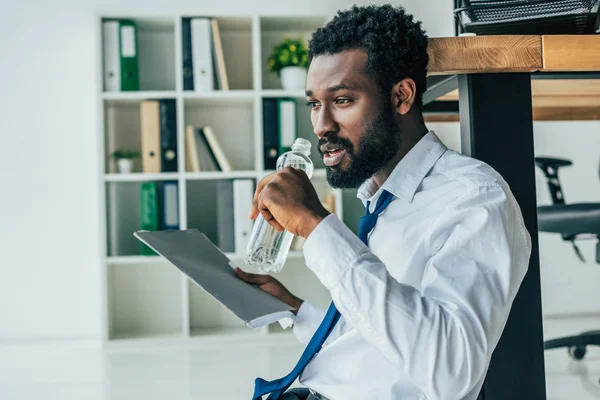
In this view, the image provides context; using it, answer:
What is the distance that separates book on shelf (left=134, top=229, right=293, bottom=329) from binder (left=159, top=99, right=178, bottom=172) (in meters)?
2.35

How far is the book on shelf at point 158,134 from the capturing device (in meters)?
3.36

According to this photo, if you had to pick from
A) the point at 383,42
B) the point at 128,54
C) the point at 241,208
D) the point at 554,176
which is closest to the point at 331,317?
the point at 383,42

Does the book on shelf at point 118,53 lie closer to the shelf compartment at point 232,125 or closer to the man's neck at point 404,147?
the shelf compartment at point 232,125

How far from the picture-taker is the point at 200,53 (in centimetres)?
336

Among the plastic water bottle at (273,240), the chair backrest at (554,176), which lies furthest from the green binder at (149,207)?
the plastic water bottle at (273,240)

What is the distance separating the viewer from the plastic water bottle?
1.07 m

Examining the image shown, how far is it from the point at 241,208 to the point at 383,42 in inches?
100

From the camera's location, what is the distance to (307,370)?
3.16 ft

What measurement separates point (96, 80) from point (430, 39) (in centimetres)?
273

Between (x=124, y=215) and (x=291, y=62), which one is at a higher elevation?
(x=291, y=62)

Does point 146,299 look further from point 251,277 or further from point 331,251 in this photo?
point 331,251

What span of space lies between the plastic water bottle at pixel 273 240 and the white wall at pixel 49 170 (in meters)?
2.52

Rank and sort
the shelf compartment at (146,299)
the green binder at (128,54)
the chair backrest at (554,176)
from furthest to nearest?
the shelf compartment at (146,299), the green binder at (128,54), the chair backrest at (554,176)

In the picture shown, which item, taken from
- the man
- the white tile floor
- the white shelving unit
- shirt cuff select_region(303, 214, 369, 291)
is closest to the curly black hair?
the man
